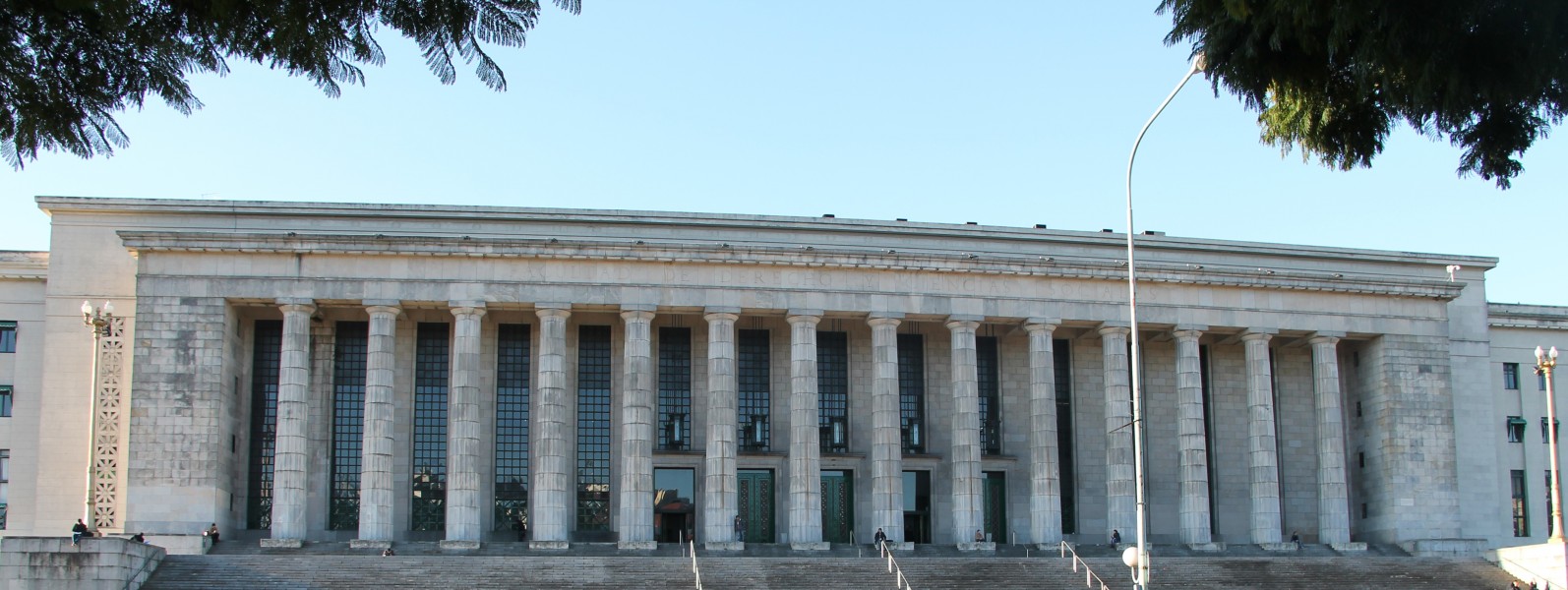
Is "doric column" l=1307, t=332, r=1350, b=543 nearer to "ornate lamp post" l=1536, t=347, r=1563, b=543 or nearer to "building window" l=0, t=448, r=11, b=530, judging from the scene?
"ornate lamp post" l=1536, t=347, r=1563, b=543

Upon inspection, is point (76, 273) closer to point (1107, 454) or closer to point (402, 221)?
point (402, 221)

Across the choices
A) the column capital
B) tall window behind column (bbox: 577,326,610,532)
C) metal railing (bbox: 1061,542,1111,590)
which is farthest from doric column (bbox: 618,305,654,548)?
metal railing (bbox: 1061,542,1111,590)

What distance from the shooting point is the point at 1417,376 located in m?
59.9

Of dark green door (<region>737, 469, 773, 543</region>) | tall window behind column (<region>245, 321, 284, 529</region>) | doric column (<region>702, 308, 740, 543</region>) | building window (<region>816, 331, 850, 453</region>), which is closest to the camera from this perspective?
doric column (<region>702, 308, 740, 543</region>)

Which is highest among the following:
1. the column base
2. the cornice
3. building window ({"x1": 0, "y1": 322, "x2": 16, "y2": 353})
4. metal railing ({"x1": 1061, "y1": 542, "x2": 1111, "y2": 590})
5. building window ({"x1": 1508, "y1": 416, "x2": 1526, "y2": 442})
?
the cornice

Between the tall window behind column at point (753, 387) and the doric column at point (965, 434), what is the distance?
7.03m

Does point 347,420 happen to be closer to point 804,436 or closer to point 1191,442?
point 804,436

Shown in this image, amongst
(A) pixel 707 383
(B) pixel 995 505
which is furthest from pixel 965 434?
(A) pixel 707 383

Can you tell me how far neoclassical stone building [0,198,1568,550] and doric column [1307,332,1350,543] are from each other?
0.36ft

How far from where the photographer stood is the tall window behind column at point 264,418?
2191 inches

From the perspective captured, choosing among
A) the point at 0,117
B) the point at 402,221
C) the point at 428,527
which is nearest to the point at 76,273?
the point at 402,221

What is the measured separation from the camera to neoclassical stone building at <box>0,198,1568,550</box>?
5350cm

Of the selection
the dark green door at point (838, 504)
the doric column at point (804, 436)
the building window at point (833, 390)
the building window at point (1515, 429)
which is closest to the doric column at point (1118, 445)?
the dark green door at point (838, 504)

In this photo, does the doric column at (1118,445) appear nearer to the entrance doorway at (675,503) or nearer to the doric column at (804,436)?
the doric column at (804,436)
